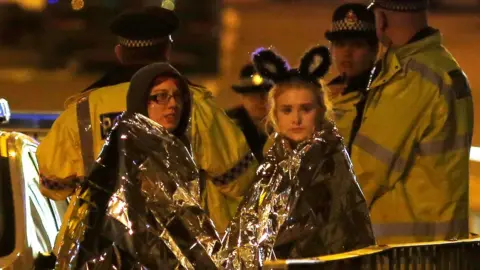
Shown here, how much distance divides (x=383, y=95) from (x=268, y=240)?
4.44ft

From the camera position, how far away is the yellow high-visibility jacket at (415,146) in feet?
15.0

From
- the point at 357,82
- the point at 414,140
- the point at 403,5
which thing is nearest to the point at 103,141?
the point at 357,82

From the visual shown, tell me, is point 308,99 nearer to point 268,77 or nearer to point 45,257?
point 268,77

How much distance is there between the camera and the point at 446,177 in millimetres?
4668

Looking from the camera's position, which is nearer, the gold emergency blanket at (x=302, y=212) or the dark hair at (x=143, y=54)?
the gold emergency blanket at (x=302, y=212)

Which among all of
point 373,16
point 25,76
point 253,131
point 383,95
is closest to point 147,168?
point 383,95

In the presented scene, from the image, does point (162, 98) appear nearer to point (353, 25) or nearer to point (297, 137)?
point (297, 137)

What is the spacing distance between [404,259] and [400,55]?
155cm

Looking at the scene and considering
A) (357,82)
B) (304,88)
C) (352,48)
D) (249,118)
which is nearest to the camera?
(304,88)

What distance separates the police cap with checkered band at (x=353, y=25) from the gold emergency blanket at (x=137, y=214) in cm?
167

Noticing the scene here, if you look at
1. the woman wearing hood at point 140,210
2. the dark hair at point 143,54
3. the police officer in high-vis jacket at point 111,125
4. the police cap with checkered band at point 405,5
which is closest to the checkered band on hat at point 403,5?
the police cap with checkered band at point 405,5

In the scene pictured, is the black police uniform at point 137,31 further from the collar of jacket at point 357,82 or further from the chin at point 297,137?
the chin at point 297,137

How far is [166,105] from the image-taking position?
4.17 metres

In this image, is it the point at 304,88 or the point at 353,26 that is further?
the point at 353,26
